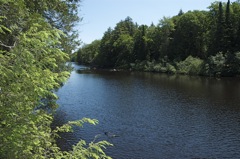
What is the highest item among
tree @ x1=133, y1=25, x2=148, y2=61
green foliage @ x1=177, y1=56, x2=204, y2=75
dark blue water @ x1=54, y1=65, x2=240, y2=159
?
tree @ x1=133, y1=25, x2=148, y2=61

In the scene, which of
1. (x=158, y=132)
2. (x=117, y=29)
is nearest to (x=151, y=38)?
(x=117, y=29)

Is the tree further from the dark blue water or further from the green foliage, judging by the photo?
the dark blue water

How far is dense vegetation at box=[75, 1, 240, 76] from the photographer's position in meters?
73.3

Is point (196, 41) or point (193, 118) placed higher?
point (196, 41)

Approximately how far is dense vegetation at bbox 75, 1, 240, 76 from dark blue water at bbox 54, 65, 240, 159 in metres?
29.8

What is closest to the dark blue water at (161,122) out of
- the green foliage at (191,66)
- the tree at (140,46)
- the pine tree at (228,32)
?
the green foliage at (191,66)

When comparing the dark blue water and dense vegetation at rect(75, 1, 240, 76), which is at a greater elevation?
dense vegetation at rect(75, 1, 240, 76)

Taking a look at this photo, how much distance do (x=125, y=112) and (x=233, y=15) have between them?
59.4m

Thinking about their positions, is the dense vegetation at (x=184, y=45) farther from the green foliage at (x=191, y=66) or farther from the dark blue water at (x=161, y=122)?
the dark blue water at (x=161, y=122)

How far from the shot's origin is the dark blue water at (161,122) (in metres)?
20.7

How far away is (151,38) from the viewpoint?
10831 centimetres

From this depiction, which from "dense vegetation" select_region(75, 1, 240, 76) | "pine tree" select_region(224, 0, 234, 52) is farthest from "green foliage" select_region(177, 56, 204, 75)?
"pine tree" select_region(224, 0, 234, 52)

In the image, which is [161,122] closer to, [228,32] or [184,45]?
[228,32]

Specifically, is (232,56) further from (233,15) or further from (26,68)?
(26,68)
